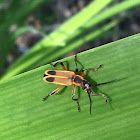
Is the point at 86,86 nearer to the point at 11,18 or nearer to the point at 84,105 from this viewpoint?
the point at 84,105

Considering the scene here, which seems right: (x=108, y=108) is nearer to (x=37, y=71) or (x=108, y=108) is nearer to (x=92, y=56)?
(x=92, y=56)

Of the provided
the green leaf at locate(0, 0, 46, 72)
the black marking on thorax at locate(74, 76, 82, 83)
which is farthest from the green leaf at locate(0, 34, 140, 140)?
the green leaf at locate(0, 0, 46, 72)

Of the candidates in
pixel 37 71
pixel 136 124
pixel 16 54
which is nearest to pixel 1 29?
pixel 16 54

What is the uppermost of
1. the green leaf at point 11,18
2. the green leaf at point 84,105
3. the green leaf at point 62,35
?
the green leaf at point 11,18

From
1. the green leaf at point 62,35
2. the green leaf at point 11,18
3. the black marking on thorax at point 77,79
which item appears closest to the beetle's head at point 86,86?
the black marking on thorax at point 77,79

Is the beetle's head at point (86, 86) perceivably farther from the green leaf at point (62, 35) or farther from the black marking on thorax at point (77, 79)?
the green leaf at point (62, 35)

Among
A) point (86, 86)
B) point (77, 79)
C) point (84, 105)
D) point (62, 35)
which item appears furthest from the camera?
point (62, 35)

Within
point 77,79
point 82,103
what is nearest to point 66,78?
point 77,79

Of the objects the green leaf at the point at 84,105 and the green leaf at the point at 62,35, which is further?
the green leaf at the point at 62,35

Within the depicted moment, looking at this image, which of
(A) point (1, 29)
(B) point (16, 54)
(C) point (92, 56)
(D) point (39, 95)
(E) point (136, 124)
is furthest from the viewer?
(B) point (16, 54)
